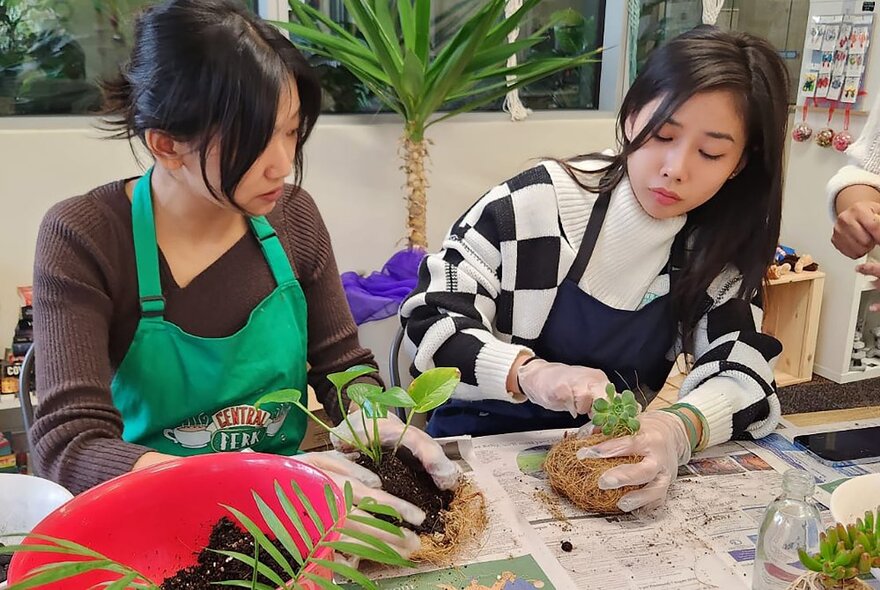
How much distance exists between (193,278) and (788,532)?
857 mm

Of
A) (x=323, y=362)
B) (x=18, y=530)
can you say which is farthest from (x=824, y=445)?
(x=18, y=530)

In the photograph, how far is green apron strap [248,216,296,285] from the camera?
1.20m

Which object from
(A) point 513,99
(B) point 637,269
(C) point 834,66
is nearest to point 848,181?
(B) point 637,269

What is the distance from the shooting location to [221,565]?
2.46 feet

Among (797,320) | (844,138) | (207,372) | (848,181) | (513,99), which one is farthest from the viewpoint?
(797,320)

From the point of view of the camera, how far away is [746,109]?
3.80 feet

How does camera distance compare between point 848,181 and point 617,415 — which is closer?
point 617,415

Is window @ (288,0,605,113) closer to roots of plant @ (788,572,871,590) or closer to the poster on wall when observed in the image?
the poster on wall

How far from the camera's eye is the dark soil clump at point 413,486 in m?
0.92

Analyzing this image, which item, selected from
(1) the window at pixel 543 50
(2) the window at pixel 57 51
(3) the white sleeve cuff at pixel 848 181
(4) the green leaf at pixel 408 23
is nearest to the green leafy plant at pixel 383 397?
(3) the white sleeve cuff at pixel 848 181

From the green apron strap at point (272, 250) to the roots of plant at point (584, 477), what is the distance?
51 cm

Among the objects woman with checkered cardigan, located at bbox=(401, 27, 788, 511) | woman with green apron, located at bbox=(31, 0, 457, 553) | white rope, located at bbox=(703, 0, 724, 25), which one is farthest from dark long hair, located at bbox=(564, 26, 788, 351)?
white rope, located at bbox=(703, 0, 724, 25)

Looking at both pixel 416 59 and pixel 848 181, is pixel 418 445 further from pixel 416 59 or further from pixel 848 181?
pixel 416 59

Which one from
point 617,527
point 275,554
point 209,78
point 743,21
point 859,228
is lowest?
point 617,527
